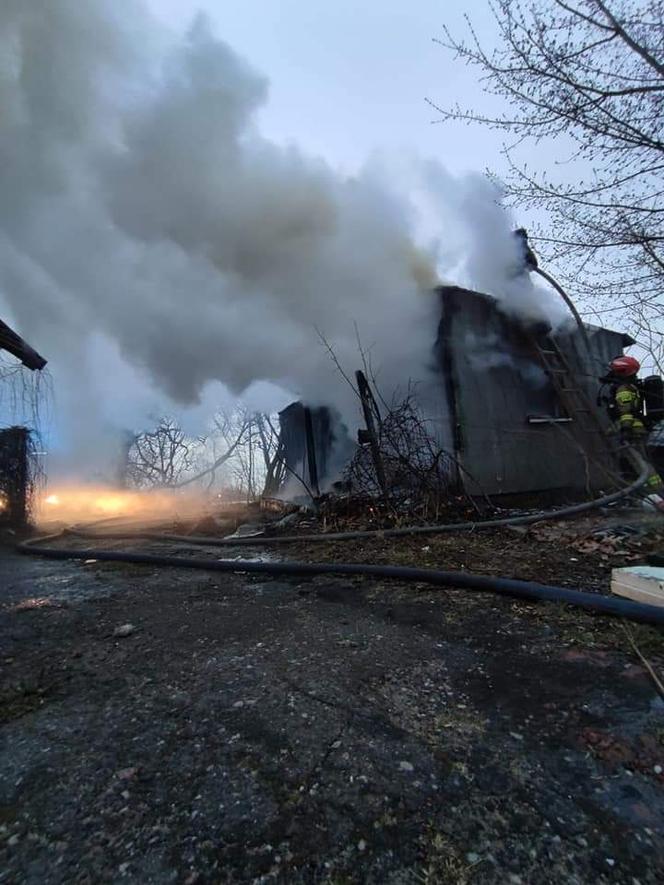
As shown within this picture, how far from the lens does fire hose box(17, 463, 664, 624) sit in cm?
221

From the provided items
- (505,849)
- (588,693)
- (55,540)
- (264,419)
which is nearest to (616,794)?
(505,849)

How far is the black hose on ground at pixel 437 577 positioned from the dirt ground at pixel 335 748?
3.3 inches

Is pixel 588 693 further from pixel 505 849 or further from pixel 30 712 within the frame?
pixel 30 712

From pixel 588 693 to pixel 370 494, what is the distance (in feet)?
13.4

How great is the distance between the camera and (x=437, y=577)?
9.48ft

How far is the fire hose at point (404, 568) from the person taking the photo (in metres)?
2.21

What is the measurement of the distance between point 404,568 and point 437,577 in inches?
11.1

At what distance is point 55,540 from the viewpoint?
20.2 feet

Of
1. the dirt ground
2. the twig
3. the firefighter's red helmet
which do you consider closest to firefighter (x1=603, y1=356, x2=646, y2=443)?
the firefighter's red helmet

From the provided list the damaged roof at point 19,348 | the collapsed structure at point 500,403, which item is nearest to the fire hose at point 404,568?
the collapsed structure at point 500,403

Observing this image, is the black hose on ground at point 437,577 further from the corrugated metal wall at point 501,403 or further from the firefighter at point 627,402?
the corrugated metal wall at point 501,403

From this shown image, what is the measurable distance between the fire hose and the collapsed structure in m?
1.70

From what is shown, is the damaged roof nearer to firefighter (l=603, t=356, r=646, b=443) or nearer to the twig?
the twig

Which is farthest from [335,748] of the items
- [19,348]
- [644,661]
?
[19,348]
